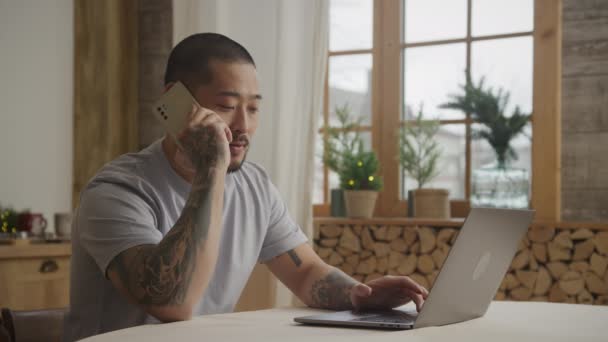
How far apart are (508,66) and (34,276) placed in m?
2.19

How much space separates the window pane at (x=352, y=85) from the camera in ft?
12.0

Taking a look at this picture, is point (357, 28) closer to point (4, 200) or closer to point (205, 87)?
point (4, 200)

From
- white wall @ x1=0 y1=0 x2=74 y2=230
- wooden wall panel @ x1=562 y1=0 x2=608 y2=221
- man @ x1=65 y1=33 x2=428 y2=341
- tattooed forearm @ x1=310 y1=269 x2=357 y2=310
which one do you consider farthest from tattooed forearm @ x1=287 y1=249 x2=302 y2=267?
white wall @ x1=0 y1=0 x2=74 y2=230

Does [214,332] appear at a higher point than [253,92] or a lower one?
lower

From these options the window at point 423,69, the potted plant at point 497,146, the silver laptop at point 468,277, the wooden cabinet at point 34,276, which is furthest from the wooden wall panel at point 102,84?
the silver laptop at point 468,277

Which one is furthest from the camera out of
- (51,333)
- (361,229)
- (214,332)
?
(361,229)

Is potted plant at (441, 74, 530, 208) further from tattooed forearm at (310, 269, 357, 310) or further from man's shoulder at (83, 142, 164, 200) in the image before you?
man's shoulder at (83, 142, 164, 200)

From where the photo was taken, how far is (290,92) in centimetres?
319

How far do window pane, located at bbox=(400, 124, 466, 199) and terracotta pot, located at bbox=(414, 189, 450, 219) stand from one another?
218 mm

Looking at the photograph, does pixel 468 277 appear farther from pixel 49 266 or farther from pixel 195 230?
pixel 49 266

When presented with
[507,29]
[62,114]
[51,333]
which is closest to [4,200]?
[62,114]

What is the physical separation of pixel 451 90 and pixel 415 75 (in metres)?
0.19

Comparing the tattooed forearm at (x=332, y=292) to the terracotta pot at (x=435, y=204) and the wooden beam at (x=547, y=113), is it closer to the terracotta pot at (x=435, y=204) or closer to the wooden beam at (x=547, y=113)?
the terracotta pot at (x=435, y=204)

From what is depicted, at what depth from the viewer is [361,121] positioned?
357cm
